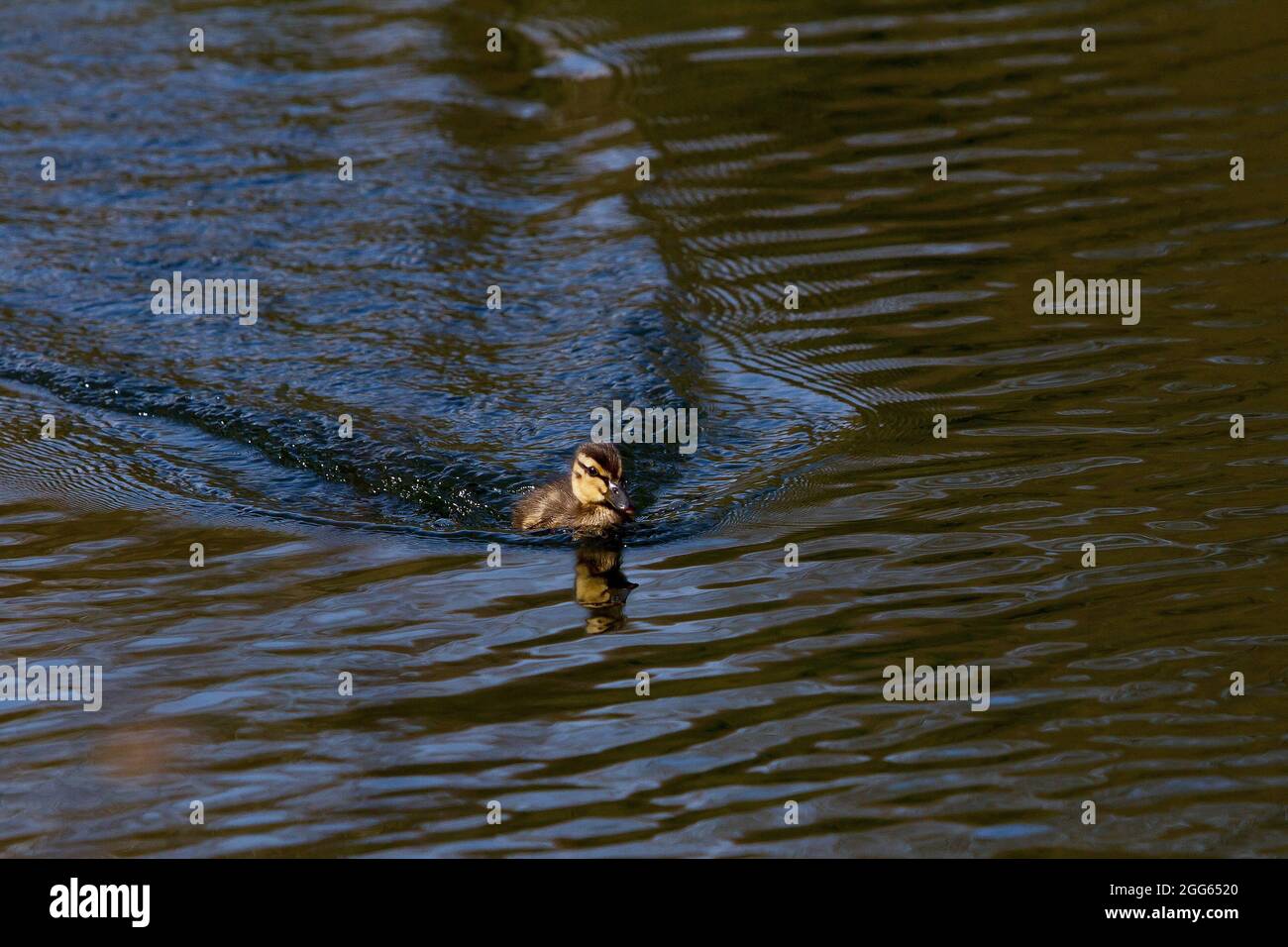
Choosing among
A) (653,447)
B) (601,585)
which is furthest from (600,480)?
(653,447)

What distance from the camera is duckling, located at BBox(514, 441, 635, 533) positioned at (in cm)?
857

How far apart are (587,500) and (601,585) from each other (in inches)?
35.6

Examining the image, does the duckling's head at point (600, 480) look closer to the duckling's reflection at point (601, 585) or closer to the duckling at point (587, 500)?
the duckling at point (587, 500)

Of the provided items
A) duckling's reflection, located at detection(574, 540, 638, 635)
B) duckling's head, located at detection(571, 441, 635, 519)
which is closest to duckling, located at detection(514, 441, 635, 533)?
duckling's head, located at detection(571, 441, 635, 519)

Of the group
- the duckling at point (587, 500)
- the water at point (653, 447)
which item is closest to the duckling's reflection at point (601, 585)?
the water at point (653, 447)

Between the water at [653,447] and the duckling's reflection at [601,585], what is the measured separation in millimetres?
34

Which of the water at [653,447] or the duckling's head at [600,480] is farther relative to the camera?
the duckling's head at [600,480]

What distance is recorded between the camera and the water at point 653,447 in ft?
20.1

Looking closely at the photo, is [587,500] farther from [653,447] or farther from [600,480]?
[653,447]

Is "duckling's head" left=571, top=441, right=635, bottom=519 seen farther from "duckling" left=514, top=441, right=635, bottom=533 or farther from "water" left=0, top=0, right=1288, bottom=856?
"water" left=0, top=0, right=1288, bottom=856

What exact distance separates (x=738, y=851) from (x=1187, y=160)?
8.50 meters

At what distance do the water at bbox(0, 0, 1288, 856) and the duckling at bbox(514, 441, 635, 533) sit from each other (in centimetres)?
26
